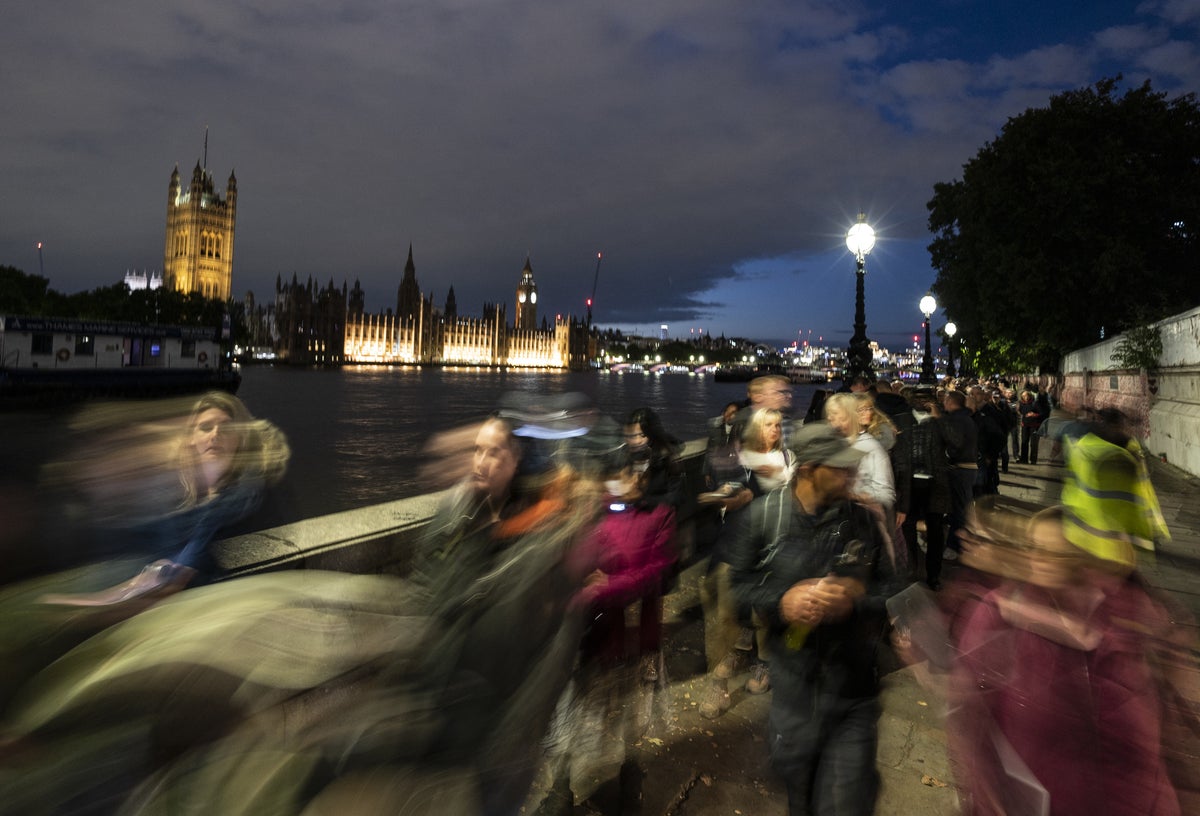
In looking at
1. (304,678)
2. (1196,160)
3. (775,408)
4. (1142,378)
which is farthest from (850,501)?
(1196,160)

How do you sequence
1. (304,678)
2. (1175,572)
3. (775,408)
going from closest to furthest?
(304,678), (775,408), (1175,572)

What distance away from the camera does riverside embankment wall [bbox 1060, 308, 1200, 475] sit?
469 inches

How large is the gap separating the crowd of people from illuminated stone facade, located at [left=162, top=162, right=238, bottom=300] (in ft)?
530

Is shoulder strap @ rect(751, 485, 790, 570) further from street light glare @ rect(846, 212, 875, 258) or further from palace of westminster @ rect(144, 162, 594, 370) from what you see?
palace of westminster @ rect(144, 162, 594, 370)

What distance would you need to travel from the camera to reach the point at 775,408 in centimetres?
405

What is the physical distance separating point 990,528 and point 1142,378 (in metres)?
16.5

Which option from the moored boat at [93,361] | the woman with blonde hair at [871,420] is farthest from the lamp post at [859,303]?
the moored boat at [93,361]

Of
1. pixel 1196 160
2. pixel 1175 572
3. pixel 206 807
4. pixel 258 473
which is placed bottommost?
pixel 1175 572

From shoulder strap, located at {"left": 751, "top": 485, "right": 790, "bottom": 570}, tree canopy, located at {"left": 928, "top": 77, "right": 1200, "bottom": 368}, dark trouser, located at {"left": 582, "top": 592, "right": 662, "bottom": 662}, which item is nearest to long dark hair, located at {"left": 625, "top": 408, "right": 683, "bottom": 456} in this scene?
dark trouser, located at {"left": 582, "top": 592, "right": 662, "bottom": 662}

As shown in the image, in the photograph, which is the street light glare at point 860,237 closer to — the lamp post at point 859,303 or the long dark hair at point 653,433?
the lamp post at point 859,303

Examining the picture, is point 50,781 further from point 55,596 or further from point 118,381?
point 118,381

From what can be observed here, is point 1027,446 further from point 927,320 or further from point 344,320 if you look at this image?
point 344,320

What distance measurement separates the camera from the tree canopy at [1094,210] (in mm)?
23953

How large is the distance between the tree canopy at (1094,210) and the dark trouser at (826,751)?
27.3 metres
